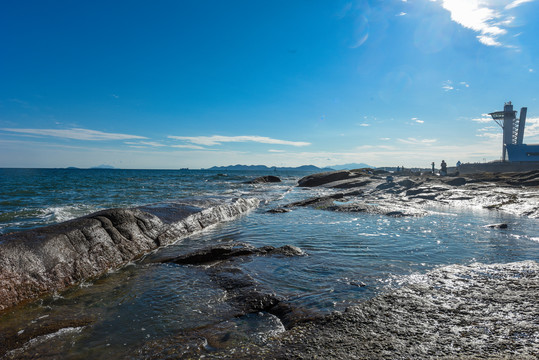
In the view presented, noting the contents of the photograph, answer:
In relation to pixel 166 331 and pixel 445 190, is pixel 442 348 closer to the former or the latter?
pixel 166 331

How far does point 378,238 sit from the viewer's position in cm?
807

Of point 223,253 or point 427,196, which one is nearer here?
point 223,253

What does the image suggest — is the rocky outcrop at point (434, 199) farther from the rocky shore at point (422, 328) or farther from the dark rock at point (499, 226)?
the rocky shore at point (422, 328)

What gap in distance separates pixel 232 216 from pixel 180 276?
749 centimetres

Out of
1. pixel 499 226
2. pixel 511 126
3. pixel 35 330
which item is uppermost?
pixel 511 126

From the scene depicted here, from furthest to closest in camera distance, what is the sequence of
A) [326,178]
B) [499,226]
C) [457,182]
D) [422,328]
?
[326,178], [457,182], [499,226], [422,328]

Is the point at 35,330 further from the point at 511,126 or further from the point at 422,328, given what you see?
the point at 511,126

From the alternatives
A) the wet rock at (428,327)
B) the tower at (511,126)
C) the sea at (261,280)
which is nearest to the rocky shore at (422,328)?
the wet rock at (428,327)

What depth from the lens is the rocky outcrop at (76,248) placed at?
15.8ft

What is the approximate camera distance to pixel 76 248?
5.96m

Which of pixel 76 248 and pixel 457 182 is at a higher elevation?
pixel 457 182

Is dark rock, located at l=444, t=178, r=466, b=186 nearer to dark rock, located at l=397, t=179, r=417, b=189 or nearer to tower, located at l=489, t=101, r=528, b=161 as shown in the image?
dark rock, located at l=397, t=179, r=417, b=189

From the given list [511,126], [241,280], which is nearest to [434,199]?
[241,280]

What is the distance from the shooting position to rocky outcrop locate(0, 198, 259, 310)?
481 centimetres
